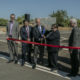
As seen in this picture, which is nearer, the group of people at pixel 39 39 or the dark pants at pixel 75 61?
the dark pants at pixel 75 61

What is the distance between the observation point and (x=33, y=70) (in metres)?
6.69

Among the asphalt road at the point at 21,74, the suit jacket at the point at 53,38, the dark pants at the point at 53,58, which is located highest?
the suit jacket at the point at 53,38

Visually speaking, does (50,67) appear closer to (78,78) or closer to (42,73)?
(42,73)

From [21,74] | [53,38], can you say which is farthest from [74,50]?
[21,74]

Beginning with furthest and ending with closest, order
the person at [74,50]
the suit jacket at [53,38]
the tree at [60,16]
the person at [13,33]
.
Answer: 1. the tree at [60,16]
2. the person at [13,33]
3. the suit jacket at [53,38]
4. the person at [74,50]

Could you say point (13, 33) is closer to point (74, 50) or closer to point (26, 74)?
point (26, 74)

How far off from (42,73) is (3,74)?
1332 millimetres

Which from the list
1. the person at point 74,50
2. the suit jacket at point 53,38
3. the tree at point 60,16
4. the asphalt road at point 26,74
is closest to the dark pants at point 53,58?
the suit jacket at point 53,38

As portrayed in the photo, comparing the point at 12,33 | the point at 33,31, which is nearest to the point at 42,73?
the point at 33,31

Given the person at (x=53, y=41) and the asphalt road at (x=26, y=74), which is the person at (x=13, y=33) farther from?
the person at (x=53, y=41)

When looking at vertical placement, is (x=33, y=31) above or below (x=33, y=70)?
above

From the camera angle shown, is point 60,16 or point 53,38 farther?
point 60,16

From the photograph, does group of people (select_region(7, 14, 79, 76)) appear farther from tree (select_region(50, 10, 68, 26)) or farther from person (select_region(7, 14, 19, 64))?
tree (select_region(50, 10, 68, 26))

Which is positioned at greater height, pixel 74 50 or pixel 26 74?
pixel 74 50
